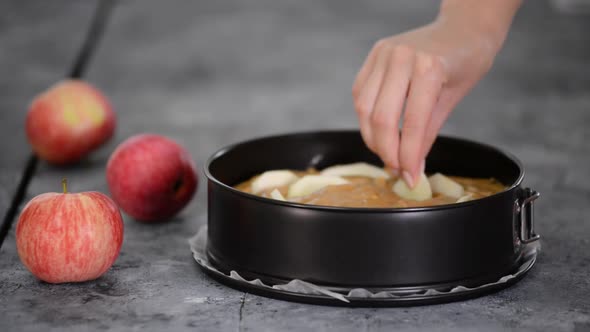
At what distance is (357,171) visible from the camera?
9.14 ft

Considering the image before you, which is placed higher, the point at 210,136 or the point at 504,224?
the point at 504,224

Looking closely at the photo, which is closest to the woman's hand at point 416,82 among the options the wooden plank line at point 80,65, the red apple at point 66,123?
the wooden plank line at point 80,65

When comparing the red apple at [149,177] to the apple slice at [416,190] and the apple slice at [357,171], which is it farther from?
the apple slice at [416,190]

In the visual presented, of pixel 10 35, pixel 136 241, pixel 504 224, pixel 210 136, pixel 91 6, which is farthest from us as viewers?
pixel 91 6

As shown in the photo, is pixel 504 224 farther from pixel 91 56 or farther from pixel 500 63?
pixel 91 56

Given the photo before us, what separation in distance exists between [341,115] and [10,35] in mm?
2357

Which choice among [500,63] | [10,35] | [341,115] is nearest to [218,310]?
[341,115]

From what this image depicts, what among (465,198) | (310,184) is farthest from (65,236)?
(465,198)

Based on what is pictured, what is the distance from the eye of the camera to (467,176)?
Result: 283 centimetres

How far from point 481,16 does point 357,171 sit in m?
0.61

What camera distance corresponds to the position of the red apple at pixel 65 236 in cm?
229

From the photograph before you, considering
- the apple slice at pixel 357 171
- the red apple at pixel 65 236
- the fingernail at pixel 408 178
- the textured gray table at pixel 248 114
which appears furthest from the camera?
the apple slice at pixel 357 171

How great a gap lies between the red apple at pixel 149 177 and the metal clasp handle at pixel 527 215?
1111 millimetres

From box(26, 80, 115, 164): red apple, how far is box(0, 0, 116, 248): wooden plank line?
0.11m
